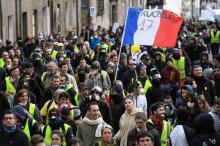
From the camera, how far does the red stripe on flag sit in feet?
56.7

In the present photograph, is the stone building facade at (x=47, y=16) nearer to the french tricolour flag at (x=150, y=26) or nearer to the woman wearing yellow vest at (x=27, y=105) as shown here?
the french tricolour flag at (x=150, y=26)

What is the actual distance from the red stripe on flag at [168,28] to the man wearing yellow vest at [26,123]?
22.8ft

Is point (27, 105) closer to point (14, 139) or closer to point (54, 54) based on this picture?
point (14, 139)

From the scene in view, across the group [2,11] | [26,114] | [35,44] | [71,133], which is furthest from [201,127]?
[2,11]

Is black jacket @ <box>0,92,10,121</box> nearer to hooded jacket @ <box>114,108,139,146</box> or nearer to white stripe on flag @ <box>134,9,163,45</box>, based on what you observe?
hooded jacket @ <box>114,108,139,146</box>

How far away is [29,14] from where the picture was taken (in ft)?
110

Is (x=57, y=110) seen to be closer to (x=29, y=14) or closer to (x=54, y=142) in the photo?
(x=54, y=142)

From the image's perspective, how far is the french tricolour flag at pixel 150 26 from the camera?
679 inches

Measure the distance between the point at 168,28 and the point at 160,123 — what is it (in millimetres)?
7053

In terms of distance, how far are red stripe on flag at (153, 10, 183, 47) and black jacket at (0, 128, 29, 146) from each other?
26.7 ft

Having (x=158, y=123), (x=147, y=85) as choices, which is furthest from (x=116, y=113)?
(x=147, y=85)

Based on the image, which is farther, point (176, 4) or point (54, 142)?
point (176, 4)

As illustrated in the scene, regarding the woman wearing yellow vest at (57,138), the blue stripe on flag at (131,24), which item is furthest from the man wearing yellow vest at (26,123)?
the blue stripe on flag at (131,24)

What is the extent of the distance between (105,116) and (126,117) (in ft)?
3.35
